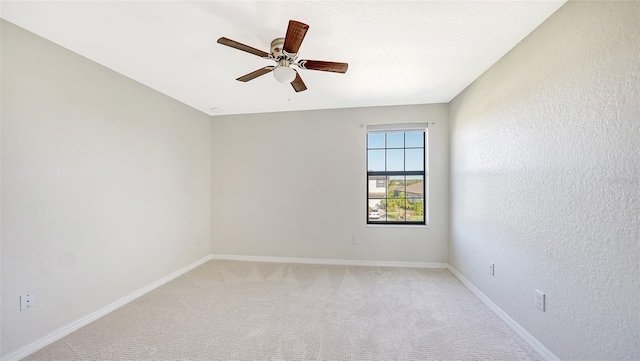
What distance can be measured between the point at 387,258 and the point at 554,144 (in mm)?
2333

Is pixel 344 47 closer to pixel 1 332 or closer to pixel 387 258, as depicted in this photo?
pixel 387 258

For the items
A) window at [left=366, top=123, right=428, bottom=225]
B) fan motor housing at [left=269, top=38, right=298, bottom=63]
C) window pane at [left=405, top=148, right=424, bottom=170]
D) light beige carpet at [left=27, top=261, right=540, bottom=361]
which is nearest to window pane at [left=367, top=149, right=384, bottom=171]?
window at [left=366, top=123, right=428, bottom=225]

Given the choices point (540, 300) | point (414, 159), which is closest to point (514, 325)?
point (540, 300)

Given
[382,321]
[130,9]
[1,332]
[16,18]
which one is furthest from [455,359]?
[16,18]

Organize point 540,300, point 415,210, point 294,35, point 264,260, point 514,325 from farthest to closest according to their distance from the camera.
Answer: point 264,260, point 415,210, point 514,325, point 540,300, point 294,35

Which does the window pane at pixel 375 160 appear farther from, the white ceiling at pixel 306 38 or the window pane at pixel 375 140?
the white ceiling at pixel 306 38

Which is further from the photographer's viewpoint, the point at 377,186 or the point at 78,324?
the point at 377,186

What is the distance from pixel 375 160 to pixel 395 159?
0.30m

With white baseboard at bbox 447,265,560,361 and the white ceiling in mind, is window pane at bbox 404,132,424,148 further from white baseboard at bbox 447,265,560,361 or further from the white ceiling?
white baseboard at bbox 447,265,560,361

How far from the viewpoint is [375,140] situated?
3.45 metres

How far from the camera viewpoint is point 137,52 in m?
1.90

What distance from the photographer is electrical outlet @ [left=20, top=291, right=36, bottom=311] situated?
1577 millimetres

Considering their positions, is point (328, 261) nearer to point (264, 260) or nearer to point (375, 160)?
point (264, 260)

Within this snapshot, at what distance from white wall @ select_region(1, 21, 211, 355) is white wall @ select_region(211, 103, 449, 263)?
845 millimetres
